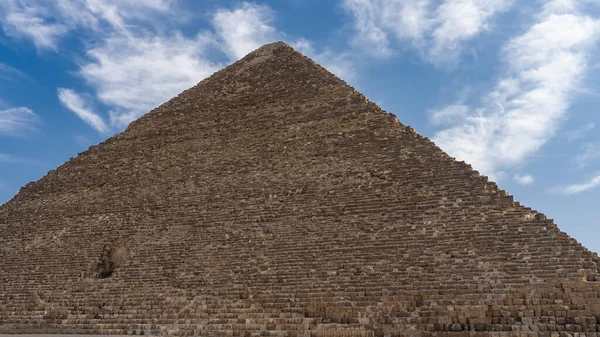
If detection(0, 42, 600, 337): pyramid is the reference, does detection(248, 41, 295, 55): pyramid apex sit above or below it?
above

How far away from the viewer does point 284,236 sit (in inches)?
355

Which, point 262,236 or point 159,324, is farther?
point 262,236

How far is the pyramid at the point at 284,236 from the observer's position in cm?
675

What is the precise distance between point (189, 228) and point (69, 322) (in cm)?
274

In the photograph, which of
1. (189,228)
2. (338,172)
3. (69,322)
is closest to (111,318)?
(69,322)

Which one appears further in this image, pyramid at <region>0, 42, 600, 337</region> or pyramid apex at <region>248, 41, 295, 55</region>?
pyramid apex at <region>248, 41, 295, 55</region>

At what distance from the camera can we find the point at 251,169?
436 inches

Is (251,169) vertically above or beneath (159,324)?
above

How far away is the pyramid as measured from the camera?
266 inches

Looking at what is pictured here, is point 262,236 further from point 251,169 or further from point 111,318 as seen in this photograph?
point 111,318

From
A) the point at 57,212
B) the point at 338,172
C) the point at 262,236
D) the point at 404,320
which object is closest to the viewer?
the point at 404,320

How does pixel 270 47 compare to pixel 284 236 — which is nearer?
pixel 284 236

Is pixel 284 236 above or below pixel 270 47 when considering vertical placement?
below

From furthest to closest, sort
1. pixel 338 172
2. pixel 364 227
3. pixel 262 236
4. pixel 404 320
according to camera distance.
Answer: pixel 338 172
pixel 262 236
pixel 364 227
pixel 404 320
